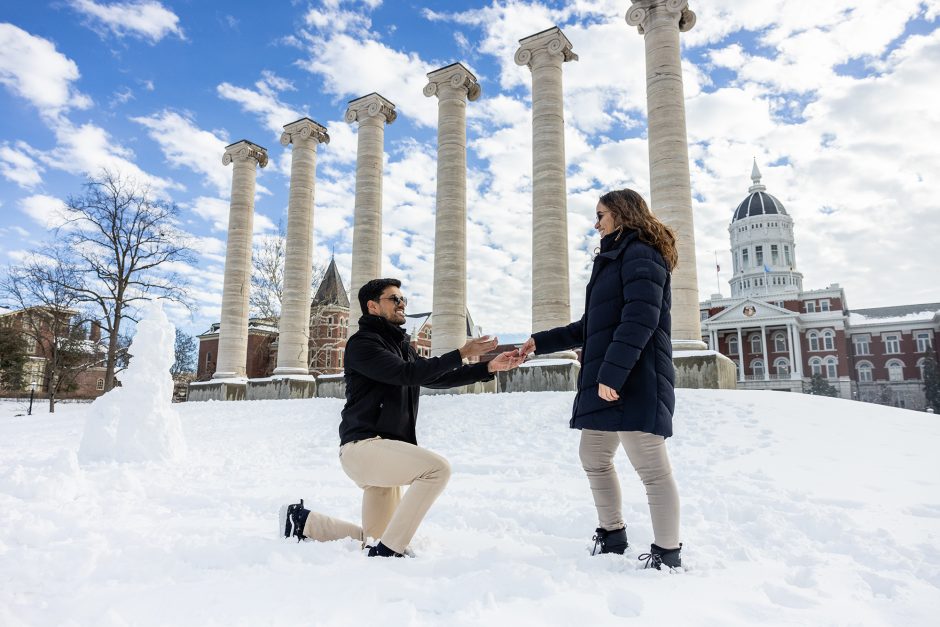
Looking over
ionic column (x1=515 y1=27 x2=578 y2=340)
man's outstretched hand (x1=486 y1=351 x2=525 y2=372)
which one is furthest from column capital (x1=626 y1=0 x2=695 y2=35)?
man's outstretched hand (x1=486 y1=351 x2=525 y2=372)

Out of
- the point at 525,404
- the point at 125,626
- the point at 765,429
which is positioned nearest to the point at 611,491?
the point at 125,626

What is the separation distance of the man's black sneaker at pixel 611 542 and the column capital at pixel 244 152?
32.8 metres

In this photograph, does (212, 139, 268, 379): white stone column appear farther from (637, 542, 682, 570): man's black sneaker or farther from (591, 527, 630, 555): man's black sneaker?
(637, 542, 682, 570): man's black sneaker

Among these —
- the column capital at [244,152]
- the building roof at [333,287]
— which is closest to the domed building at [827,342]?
the building roof at [333,287]

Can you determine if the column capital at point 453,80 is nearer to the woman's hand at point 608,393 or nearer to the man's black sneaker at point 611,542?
the woman's hand at point 608,393

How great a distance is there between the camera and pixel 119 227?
31656mm

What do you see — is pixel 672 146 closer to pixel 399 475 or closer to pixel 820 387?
pixel 399 475

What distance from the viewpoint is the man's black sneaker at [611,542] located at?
4117mm

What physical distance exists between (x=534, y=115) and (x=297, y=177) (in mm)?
14335

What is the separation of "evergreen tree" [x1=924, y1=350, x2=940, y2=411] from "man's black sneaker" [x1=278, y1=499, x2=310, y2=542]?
70.2m

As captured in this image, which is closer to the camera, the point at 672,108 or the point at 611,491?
the point at 611,491

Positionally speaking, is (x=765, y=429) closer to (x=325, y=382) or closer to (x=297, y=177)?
(x=325, y=382)

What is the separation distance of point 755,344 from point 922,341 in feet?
57.0

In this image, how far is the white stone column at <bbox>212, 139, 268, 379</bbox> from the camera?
3123 centimetres
